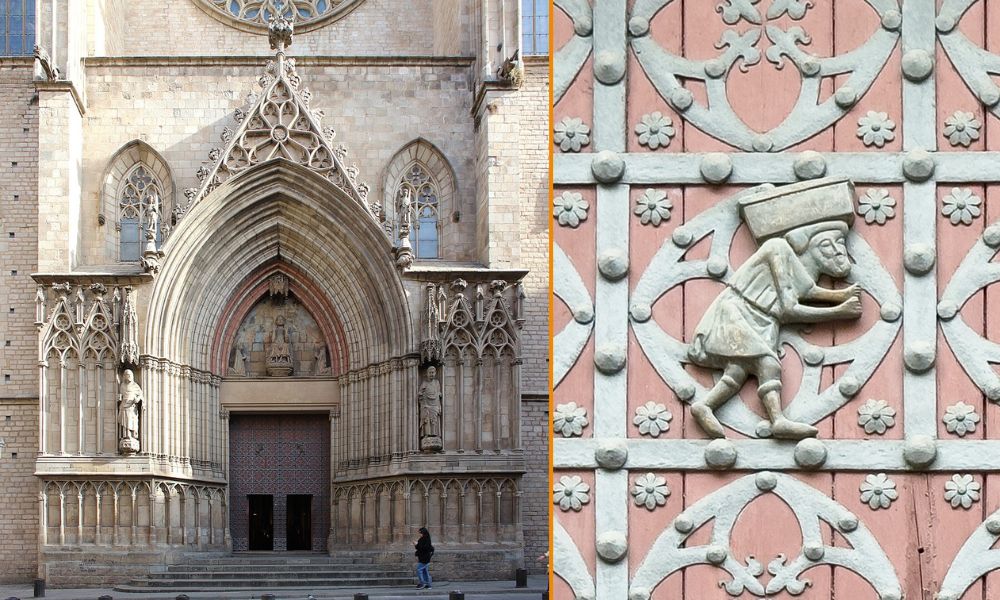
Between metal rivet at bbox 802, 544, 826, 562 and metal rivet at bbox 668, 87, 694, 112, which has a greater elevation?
metal rivet at bbox 668, 87, 694, 112

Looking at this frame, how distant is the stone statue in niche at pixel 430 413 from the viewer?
21.5 metres

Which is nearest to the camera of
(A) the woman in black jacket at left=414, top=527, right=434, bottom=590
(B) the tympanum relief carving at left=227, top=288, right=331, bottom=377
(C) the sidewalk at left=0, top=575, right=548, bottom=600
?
(C) the sidewalk at left=0, top=575, right=548, bottom=600

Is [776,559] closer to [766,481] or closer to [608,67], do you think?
[766,481]

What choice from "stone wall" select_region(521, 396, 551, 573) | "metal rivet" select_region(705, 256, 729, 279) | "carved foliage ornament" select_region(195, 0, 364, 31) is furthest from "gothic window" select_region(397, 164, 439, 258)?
"metal rivet" select_region(705, 256, 729, 279)

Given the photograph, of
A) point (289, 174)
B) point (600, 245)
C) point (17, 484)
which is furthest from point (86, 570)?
point (600, 245)

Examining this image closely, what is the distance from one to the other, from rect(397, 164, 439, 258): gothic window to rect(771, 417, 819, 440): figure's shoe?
1929 cm

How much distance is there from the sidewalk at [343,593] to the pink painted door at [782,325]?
14.4m

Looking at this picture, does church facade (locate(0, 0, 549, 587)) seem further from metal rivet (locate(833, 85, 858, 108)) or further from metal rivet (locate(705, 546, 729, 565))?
metal rivet (locate(833, 85, 858, 108))

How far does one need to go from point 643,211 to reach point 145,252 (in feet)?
60.3

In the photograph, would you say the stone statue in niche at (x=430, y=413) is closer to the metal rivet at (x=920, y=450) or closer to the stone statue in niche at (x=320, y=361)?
the stone statue in niche at (x=320, y=361)

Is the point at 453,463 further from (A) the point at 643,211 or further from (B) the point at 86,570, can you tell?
(A) the point at 643,211

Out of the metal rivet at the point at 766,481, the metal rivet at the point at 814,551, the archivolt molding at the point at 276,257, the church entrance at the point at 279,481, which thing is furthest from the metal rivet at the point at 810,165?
the church entrance at the point at 279,481

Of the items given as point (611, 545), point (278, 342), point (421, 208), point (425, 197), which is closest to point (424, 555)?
point (278, 342)

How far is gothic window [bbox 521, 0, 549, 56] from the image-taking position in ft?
76.1
